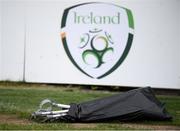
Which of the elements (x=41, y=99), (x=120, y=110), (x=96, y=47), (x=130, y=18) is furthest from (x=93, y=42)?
(x=120, y=110)

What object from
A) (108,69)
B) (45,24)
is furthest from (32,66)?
(108,69)

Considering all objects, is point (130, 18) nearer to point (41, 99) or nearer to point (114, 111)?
point (41, 99)

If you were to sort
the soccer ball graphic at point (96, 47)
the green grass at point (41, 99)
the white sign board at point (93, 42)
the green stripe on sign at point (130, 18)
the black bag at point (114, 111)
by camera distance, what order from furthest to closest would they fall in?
1. the soccer ball graphic at point (96, 47)
2. the green stripe on sign at point (130, 18)
3. the white sign board at point (93, 42)
4. the black bag at point (114, 111)
5. the green grass at point (41, 99)

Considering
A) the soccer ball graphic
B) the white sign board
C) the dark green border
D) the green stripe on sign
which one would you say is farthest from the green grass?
the green stripe on sign

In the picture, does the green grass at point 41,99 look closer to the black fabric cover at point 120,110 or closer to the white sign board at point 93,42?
the black fabric cover at point 120,110

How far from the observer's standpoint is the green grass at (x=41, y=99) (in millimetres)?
10155

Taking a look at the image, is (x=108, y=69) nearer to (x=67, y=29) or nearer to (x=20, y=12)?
(x=67, y=29)

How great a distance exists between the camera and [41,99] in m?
14.5

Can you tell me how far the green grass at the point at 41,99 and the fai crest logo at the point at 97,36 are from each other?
993 millimetres

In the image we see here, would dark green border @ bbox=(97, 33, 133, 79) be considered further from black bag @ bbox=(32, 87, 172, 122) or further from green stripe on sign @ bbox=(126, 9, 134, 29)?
black bag @ bbox=(32, 87, 172, 122)

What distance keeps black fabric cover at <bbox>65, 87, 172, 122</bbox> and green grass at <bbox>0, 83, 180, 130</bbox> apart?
169 mm

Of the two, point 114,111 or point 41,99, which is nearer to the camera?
point 114,111

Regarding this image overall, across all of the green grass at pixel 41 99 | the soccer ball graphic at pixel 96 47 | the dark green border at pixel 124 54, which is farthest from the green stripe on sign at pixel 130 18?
the green grass at pixel 41 99

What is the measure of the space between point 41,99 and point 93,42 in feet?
12.5
